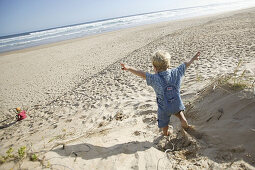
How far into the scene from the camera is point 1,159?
2.19 meters

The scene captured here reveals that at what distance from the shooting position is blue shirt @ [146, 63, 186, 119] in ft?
7.45

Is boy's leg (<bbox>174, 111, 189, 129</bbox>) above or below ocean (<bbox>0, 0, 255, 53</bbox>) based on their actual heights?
below

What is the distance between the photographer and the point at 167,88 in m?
2.29

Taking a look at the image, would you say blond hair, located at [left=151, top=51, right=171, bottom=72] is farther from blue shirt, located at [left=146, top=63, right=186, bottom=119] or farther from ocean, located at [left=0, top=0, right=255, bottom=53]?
ocean, located at [left=0, top=0, right=255, bottom=53]

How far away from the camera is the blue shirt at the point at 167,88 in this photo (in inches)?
89.4

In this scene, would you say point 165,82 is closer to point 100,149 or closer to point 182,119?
point 182,119

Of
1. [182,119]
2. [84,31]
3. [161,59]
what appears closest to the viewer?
[161,59]

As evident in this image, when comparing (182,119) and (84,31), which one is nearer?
(182,119)

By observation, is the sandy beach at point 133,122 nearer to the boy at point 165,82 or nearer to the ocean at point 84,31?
the boy at point 165,82

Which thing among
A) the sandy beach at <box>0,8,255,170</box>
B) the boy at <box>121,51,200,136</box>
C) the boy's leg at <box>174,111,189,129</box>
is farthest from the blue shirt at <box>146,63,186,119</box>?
the sandy beach at <box>0,8,255,170</box>

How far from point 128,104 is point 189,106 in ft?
4.82

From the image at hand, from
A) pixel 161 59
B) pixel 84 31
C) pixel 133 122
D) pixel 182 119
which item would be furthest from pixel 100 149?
pixel 84 31

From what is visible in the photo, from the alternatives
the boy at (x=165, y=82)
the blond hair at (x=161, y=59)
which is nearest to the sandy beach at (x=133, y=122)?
the boy at (x=165, y=82)

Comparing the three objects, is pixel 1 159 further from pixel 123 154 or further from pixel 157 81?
pixel 157 81
